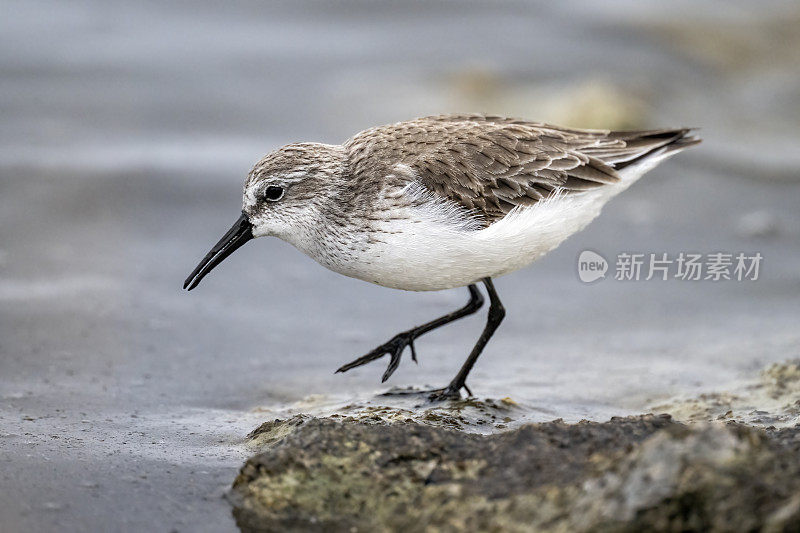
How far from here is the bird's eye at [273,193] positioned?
619 cm

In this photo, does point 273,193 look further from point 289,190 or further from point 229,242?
point 229,242

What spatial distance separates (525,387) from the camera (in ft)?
22.6

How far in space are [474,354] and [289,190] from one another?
5.50 ft

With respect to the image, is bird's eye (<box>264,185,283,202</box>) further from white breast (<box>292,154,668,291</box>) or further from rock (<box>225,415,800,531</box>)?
rock (<box>225,415,800,531</box>)

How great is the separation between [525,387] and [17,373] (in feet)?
11.6

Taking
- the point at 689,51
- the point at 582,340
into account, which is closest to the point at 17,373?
the point at 582,340

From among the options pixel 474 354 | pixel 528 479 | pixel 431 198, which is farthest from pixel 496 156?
pixel 528 479

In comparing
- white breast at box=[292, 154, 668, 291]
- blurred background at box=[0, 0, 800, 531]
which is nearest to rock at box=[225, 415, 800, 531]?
blurred background at box=[0, 0, 800, 531]

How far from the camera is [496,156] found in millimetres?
6488

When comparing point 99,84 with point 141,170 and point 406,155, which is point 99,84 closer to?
point 141,170

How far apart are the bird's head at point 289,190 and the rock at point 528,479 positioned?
5.55ft

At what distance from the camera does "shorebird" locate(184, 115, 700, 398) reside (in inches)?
237

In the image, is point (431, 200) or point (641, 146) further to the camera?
point (641, 146)

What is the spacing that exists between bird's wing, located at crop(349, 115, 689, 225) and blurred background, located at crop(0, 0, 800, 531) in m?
1.39
